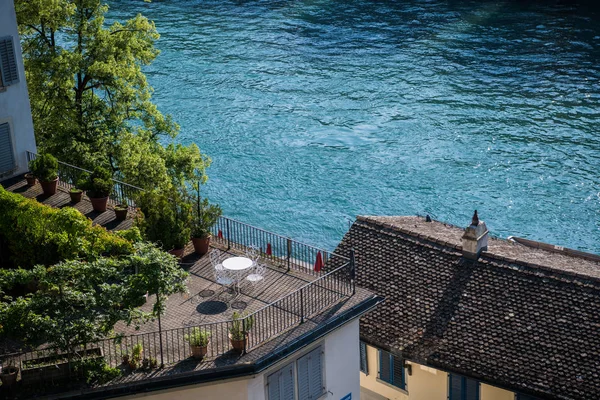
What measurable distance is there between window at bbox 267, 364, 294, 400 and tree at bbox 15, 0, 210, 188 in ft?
56.0

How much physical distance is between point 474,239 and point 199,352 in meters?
15.3

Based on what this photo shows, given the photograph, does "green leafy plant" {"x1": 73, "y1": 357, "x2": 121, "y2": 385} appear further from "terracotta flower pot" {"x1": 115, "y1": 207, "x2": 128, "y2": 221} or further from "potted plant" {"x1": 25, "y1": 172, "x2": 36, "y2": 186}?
"potted plant" {"x1": 25, "y1": 172, "x2": 36, "y2": 186}

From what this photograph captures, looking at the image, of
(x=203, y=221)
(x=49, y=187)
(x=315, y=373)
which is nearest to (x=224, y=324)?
(x=315, y=373)

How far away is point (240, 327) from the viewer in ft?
74.5

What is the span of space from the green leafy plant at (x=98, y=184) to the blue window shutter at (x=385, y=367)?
1158 centimetres

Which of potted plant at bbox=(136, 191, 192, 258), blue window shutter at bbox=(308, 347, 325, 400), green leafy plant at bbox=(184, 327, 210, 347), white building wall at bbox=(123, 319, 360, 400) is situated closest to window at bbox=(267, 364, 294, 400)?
white building wall at bbox=(123, 319, 360, 400)

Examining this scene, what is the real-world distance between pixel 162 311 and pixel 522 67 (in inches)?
2821

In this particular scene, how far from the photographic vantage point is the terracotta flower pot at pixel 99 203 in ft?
97.8

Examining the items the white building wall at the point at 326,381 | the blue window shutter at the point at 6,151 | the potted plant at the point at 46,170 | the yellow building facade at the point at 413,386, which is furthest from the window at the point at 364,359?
the blue window shutter at the point at 6,151

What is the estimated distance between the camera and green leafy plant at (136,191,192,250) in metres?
26.4

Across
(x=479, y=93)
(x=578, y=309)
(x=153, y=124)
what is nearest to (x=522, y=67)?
(x=479, y=93)

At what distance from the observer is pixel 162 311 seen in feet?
72.9

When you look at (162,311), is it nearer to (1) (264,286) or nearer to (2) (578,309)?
→ (1) (264,286)

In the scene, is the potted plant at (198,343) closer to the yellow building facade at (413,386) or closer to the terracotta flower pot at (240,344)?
the terracotta flower pot at (240,344)
